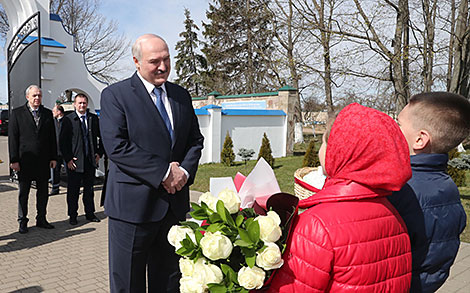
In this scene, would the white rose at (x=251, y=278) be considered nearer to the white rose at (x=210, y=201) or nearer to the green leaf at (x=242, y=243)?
the green leaf at (x=242, y=243)

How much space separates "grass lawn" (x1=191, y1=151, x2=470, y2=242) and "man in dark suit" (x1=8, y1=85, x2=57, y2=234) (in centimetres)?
394

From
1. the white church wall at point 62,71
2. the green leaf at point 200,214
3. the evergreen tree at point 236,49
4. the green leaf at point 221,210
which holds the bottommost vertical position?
the green leaf at point 200,214

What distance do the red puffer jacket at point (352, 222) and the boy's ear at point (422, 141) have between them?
48 cm

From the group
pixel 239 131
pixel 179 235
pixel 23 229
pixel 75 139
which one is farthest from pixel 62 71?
A: pixel 179 235

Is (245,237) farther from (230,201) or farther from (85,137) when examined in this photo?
(85,137)

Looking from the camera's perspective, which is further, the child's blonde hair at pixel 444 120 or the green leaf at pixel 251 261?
the child's blonde hair at pixel 444 120

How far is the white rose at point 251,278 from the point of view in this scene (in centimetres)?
122

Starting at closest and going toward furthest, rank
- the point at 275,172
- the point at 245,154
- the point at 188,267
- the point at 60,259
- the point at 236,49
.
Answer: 1. the point at 188,267
2. the point at 60,259
3. the point at 275,172
4. the point at 245,154
5. the point at 236,49

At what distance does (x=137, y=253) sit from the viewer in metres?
2.43

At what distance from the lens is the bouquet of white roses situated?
4.03 feet

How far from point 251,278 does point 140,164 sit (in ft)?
4.33

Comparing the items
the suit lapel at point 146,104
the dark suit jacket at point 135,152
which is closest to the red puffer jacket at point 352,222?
the dark suit jacket at point 135,152

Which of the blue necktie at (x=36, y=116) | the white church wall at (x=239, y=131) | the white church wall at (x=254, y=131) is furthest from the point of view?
the white church wall at (x=254, y=131)

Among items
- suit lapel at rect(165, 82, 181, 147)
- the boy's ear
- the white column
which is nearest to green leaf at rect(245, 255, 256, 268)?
the boy's ear
